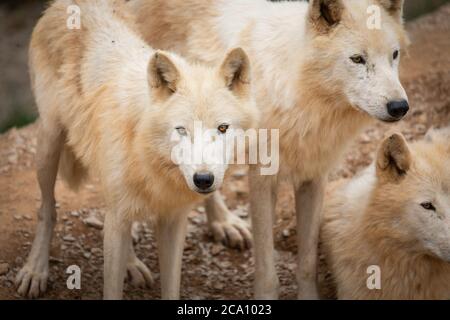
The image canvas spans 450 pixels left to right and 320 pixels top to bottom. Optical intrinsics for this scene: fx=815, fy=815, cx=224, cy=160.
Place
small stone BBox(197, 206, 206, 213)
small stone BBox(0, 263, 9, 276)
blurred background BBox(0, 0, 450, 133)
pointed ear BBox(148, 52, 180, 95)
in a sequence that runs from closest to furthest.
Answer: pointed ear BBox(148, 52, 180, 95) < small stone BBox(0, 263, 9, 276) < small stone BBox(197, 206, 206, 213) < blurred background BBox(0, 0, 450, 133)

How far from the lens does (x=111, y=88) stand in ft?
21.5

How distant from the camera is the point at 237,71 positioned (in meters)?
6.03

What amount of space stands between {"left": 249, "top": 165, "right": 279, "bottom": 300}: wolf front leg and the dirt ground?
0.58 metres

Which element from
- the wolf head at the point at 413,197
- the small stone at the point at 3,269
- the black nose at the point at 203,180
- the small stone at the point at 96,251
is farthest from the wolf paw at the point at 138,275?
the black nose at the point at 203,180

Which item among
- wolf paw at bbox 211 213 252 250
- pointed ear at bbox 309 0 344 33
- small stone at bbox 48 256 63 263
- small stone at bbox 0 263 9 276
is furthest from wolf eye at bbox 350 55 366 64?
small stone at bbox 0 263 9 276

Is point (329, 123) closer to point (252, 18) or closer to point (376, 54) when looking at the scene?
point (376, 54)

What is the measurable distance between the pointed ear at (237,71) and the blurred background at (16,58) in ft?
16.2

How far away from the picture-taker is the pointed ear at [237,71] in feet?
19.4

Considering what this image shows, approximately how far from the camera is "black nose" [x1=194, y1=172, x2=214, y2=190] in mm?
5422

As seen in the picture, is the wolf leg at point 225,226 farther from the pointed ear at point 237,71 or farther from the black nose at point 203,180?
the black nose at point 203,180

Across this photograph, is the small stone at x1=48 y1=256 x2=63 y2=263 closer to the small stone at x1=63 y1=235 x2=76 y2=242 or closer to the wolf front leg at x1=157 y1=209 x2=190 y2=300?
the small stone at x1=63 y1=235 x2=76 y2=242

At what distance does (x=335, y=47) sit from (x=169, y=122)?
5.17ft
